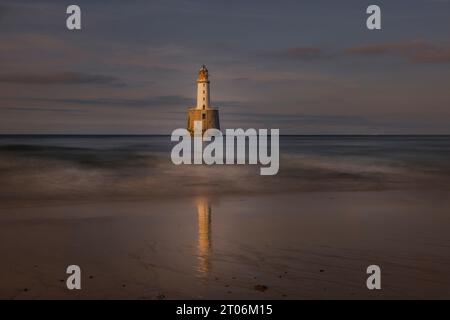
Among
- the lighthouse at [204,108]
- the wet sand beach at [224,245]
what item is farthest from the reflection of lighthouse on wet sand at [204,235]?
the lighthouse at [204,108]

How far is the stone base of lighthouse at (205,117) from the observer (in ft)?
164

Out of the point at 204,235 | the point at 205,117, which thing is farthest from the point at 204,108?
the point at 204,235

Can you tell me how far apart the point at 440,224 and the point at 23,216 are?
7154mm

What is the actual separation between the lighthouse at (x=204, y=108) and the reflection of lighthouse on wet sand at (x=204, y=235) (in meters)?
39.4

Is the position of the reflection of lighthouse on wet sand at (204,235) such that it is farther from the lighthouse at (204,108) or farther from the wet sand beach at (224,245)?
the lighthouse at (204,108)

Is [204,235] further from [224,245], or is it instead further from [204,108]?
[204,108]

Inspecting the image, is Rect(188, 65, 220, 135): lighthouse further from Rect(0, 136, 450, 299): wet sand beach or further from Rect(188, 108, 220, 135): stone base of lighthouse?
Rect(0, 136, 450, 299): wet sand beach

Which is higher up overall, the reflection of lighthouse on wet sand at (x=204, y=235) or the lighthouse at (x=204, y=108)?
the lighthouse at (x=204, y=108)

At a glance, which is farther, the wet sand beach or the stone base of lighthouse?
the stone base of lighthouse

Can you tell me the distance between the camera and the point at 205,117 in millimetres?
50125

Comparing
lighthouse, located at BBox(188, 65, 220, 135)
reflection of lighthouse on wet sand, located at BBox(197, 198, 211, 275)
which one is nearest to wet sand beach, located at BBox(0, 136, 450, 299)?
reflection of lighthouse on wet sand, located at BBox(197, 198, 211, 275)

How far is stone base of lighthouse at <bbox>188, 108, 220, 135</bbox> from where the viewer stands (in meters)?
49.9
